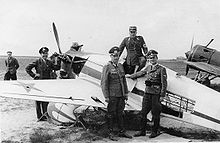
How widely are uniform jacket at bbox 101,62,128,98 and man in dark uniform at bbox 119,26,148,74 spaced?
0.99m

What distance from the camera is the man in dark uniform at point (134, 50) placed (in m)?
6.90

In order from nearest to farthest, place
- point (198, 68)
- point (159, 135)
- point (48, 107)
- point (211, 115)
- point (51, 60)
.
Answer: point (211, 115)
point (159, 135)
point (48, 107)
point (51, 60)
point (198, 68)

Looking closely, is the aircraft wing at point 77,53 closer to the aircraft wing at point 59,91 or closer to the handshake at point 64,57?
the handshake at point 64,57

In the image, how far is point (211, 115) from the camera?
18.8 feet

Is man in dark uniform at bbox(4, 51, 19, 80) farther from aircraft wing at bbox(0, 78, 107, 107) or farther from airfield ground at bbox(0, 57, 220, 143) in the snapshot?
aircraft wing at bbox(0, 78, 107, 107)

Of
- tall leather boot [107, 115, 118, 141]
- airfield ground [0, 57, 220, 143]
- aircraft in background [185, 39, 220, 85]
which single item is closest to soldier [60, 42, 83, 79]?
airfield ground [0, 57, 220, 143]

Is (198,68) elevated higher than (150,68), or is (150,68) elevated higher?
(150,68)

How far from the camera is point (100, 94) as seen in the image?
21.6 feet

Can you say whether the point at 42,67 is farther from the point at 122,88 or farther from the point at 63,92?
the point at 122,88

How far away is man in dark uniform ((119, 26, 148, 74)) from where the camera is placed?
6898mm

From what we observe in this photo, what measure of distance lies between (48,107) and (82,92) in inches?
52.8

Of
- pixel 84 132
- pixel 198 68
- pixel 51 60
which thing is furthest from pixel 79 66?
pixel 198 68

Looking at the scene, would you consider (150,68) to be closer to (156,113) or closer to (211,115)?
(156,113)

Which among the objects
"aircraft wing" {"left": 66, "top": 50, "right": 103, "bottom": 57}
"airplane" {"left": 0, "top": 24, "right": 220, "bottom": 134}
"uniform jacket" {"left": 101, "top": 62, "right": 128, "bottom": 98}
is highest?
"aircraft wing" {"left": 66, "top": 50, "right": 103, "bottom": 57}
